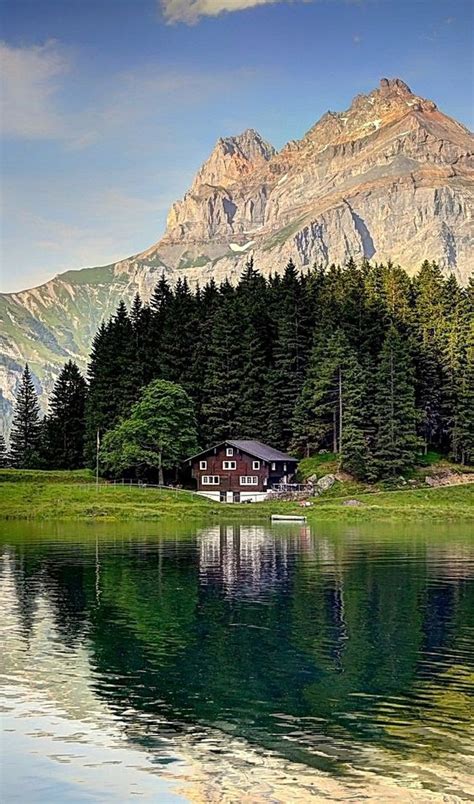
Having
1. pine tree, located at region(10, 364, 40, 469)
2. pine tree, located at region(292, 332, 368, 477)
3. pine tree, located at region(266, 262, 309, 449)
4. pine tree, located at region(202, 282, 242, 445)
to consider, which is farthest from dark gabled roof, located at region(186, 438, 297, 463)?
pine tree, located at region(10, 364, 40, 469)

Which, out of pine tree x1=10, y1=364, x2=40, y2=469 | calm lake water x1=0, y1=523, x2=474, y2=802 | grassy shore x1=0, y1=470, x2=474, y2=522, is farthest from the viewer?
pine tree x1=10, y1=364, x2=40, y2=469

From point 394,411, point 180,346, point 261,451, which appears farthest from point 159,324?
point 394,411

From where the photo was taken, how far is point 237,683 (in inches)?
1252

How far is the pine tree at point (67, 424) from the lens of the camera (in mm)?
158375

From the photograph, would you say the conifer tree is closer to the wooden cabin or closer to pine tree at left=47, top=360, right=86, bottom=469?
the wooden cabin

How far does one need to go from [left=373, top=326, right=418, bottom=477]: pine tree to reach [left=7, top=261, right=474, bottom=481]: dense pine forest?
0.18m

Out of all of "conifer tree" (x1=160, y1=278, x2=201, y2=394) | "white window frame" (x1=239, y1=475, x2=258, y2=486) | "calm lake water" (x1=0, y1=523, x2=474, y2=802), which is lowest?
"calm lake water" (x1=0, y1=523, x2=474, y2=802)

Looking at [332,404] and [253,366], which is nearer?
[332,404]

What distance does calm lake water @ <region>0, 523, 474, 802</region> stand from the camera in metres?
23.1

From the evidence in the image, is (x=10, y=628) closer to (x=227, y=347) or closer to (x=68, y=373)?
(x=227, y=347)

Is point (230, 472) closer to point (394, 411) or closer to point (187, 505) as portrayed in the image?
point (187, 505)

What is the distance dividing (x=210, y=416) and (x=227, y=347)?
33.4 ft

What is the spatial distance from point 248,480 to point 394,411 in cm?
2053

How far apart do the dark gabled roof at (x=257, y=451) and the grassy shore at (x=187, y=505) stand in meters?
9.14
